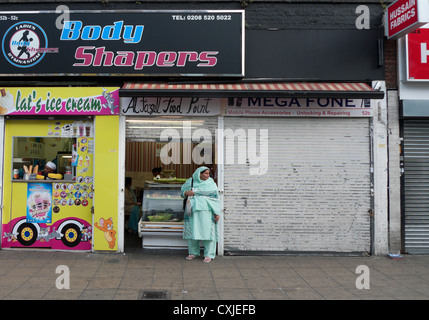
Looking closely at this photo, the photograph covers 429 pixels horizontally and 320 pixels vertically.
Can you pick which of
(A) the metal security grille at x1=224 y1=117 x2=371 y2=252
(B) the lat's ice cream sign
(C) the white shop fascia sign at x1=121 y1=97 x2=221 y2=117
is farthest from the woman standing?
(B) the lat's ice cream sign

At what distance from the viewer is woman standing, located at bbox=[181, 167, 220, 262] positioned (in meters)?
6.48

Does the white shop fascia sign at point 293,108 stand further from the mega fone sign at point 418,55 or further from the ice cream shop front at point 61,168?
the ice cream shop front at point 61,168

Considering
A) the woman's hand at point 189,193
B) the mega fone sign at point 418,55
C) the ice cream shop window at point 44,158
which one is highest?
the mega fone sign at point 418,55

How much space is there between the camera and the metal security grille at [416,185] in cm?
708

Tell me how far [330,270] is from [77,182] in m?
5.27

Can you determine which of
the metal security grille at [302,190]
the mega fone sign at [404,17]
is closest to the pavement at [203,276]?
the metal security grille at [302,190]

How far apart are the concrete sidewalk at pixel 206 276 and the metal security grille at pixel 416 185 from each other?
1.51 feet

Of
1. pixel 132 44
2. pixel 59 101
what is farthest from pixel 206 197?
pixel 59 101

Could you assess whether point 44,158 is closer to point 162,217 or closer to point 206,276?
point 162,217

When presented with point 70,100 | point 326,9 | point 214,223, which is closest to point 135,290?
point 214,223

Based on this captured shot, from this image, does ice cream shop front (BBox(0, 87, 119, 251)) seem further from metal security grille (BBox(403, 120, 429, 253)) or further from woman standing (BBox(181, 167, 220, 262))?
metal security grille (BBox(403, 120, 429, 253))

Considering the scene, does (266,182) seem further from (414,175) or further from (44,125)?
(44,125)

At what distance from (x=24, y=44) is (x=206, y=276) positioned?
5910mm

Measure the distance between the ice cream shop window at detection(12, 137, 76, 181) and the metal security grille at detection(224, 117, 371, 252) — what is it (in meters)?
3.33
